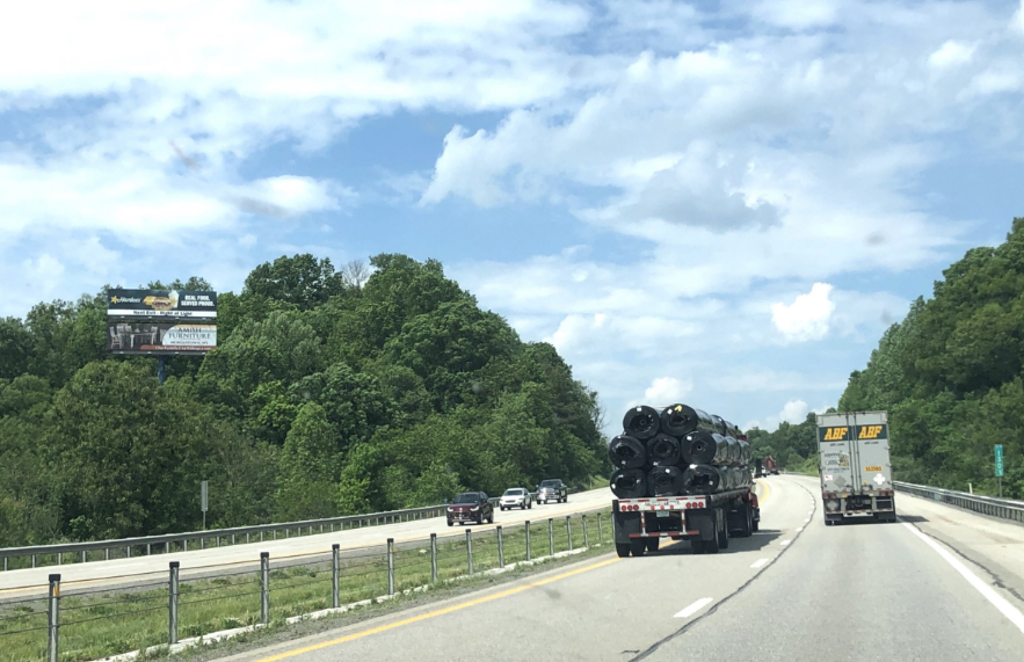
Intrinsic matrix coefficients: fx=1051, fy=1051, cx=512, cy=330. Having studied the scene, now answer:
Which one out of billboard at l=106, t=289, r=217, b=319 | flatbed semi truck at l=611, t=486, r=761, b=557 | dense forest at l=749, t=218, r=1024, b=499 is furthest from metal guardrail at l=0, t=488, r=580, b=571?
dense forest at l=749, t=218, r=1024, b=499

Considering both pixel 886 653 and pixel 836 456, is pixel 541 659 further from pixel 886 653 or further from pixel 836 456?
pixel 836 456

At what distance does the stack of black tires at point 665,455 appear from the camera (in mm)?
23656

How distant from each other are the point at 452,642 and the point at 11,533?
4127 cm

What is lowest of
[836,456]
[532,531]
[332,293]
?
[532,531]

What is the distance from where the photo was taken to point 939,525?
112ft

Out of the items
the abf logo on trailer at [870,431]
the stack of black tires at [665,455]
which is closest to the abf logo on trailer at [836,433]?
the abf logo on trailer at [870,431]

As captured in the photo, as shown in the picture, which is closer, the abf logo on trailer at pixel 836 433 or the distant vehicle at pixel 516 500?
the abf logo on trailer at pixel 836 433

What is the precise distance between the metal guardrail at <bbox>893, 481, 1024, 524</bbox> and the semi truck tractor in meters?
4.78

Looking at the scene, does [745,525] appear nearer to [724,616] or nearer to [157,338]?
[724,616]

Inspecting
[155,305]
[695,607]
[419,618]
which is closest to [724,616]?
[695,607]

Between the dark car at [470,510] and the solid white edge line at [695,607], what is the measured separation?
38.0 meters

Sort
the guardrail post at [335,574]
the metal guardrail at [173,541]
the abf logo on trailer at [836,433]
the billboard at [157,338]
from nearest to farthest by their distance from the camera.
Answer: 1. the guardrail post at [335,574]
2. the abf logo on trailer at [836,433]
3. the metal guardrail at [173,541]
4. the billboard at [157,338]

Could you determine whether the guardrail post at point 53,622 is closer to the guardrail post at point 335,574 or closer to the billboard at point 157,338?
the guardrail post at point 335,574

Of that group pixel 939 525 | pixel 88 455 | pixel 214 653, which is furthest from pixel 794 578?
pixel 88 455
